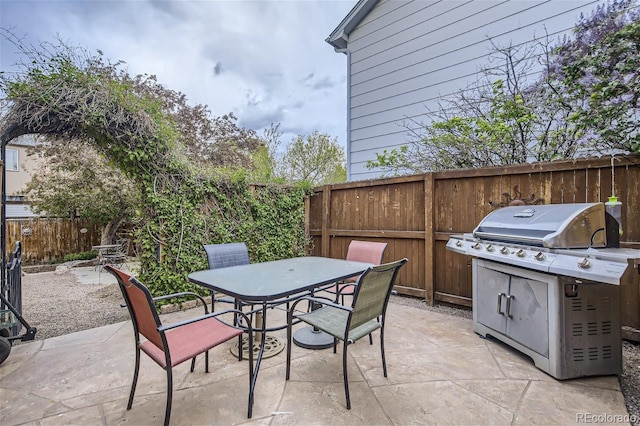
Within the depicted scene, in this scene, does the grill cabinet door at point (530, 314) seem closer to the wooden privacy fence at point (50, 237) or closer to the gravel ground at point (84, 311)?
the gravel ground at point (84, 311)

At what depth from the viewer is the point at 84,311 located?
161 inches

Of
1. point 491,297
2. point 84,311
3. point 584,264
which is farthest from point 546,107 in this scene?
point 84,311

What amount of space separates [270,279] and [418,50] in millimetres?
5283

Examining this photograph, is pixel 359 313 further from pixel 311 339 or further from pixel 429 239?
pixel 429 239

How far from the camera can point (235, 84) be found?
28.0 ft

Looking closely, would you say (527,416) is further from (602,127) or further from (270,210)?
(270,210)

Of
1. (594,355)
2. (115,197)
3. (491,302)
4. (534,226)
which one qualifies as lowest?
(594,355)

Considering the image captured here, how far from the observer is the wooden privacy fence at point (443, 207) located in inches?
110

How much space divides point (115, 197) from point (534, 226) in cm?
894

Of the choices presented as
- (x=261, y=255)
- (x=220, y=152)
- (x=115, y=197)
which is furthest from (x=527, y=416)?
(x=220, y=152)

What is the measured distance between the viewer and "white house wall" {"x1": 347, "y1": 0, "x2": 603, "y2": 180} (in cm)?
445

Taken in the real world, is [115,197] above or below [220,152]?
below

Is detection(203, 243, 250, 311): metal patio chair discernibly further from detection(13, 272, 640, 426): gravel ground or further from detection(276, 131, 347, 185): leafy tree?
detection(276, 131, 347, 185): leafy tree

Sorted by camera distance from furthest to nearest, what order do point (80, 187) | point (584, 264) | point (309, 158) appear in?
point (309, 158), point (80, 187), point (584, 264)
